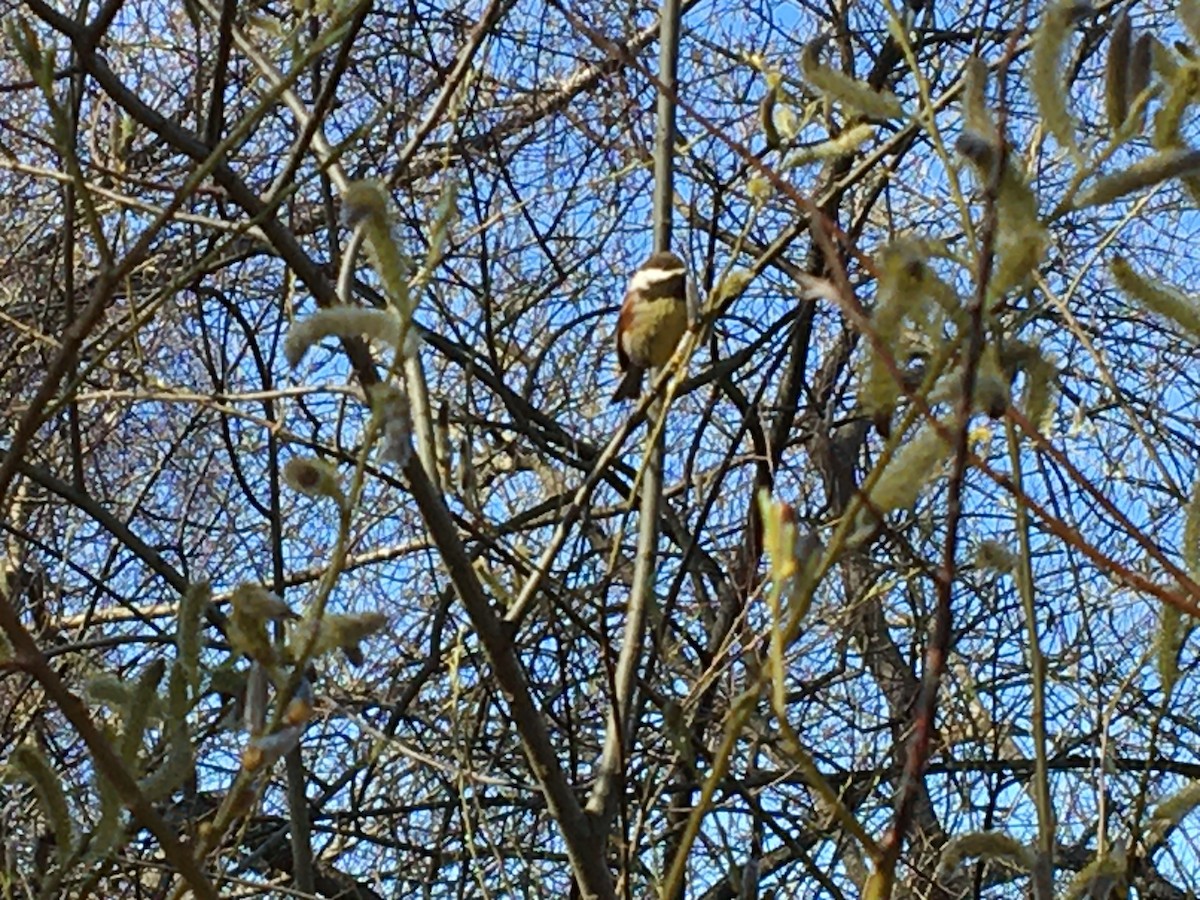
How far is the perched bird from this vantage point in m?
2.47

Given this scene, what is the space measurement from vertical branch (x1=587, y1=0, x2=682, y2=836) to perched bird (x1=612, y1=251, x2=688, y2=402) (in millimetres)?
66

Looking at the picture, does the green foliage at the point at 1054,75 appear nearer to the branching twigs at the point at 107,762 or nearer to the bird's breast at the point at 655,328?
the branching twigs at the point at 107,762

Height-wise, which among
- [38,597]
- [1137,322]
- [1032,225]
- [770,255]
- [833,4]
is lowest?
[1032,225]

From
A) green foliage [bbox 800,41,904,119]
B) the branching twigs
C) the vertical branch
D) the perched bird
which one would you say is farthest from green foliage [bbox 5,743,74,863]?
the perched bird

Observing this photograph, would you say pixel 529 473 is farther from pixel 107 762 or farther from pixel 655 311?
pixel 107 762

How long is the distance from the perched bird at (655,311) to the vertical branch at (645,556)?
66mm

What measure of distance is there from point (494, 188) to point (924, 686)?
3.41 m

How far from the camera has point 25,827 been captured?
395 centimetres

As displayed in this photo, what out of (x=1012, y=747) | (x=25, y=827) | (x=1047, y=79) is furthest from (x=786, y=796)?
(x=1047, y=79)

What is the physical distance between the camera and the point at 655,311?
2559 millimetres

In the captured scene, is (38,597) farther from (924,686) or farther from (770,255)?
(924,686)

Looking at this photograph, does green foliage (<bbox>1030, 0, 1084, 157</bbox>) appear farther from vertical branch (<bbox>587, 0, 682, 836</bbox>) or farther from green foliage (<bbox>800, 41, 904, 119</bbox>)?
vertical branch (<bbox>587, 0, 682, 836</bbox>)

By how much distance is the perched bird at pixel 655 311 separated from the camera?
8.11 feet

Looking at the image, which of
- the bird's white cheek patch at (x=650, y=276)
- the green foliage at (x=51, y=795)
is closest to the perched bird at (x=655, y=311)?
the bird's white cheek patch at (x=650, y=276)
